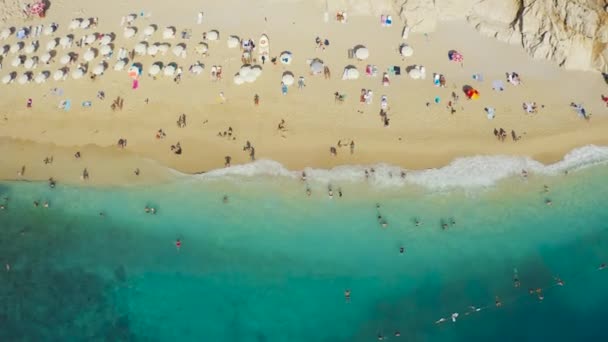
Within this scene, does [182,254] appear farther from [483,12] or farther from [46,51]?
[483,12]

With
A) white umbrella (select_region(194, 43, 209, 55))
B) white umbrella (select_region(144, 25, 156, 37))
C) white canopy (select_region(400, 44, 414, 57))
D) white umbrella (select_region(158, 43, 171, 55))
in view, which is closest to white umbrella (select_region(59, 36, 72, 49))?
white umbrella (select_region(144, 25, 156, 37))

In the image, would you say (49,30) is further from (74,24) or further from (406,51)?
(406,51)

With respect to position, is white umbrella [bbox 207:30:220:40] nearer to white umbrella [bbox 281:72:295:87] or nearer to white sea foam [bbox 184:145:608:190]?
white umbrella [bbox 281:72:295:87]

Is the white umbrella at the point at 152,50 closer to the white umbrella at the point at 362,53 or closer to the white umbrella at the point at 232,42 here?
the white umbrella at the point at 232,42

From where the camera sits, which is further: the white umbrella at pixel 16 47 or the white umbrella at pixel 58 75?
the white umbrella at pixel 16 47

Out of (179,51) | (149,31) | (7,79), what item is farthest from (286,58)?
(7,79)

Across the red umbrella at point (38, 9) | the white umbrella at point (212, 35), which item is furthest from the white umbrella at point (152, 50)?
the red umbrella at point (38, 9)

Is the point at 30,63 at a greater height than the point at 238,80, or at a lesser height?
greater
